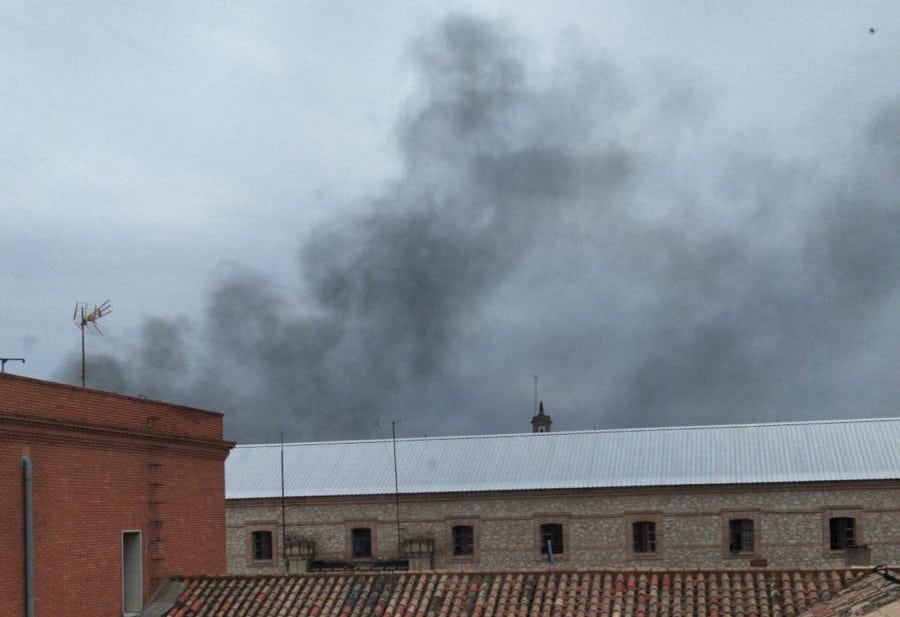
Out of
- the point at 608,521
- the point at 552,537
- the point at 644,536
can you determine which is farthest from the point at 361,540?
the point at 644,536

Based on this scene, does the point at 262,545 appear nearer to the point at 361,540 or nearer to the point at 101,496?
the point at 361,540

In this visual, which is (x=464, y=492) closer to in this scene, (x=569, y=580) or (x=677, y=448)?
(x=677, y=448)

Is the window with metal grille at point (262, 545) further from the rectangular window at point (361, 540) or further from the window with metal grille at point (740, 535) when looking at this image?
the window with metal grille at point (740, 535)

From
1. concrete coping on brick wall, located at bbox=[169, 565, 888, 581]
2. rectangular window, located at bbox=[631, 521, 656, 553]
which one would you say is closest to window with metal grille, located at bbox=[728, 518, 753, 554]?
rectangular window, located at bbox=[631, 521, 656, 553]

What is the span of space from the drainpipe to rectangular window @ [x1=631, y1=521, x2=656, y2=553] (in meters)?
26.7

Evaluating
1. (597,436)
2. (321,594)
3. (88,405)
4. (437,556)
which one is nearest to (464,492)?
(437,556)

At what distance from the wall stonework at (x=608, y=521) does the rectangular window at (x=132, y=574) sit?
69.6 feet

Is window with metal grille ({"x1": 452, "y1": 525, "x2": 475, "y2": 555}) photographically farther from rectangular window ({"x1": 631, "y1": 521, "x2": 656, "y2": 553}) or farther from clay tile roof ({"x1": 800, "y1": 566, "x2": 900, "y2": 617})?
clay tile roof ({"x1": 800, "y1": 566, "x2": 900, "y2": 617})

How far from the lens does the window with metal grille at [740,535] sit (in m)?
42.1

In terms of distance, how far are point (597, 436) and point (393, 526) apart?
8.97 meters

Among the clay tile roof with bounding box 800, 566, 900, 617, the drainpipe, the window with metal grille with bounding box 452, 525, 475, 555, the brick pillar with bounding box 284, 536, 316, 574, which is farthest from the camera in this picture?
the brick pillar with bounding box 284, 536, 316, 574

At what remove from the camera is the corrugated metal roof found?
43.1 m

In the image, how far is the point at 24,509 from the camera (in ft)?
68.0

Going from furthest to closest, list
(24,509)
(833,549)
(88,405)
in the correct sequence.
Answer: (833,549)
(88,405)
(24,509)
